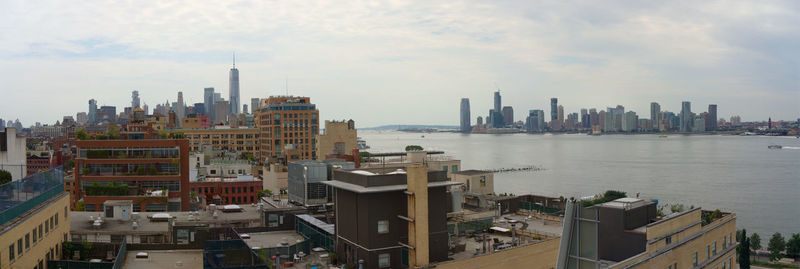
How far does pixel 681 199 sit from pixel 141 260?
108 metres

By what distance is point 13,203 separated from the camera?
21203 mm

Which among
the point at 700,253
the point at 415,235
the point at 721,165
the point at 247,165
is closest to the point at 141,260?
the point at 415,235

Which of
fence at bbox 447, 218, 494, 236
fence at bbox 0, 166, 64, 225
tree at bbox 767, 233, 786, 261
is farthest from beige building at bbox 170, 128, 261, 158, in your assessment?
fence at bbox 0, 166, 64, 225

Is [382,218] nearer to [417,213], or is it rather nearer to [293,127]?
[417,213]

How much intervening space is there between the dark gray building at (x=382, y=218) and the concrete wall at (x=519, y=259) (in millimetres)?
1167

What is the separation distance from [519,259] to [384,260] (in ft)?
24.8

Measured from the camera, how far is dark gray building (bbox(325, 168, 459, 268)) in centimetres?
2606

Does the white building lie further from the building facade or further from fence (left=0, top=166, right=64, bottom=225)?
the building facade

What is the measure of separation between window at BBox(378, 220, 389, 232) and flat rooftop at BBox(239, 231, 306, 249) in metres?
5.85

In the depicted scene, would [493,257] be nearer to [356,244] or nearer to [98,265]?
[356,244]

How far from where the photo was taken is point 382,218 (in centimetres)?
2636

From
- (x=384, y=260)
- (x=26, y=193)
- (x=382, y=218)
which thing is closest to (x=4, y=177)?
(x=26, y=193)

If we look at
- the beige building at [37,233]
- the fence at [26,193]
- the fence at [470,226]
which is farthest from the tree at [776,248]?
the fence at [26,193]

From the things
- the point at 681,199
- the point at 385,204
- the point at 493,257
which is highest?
the point at 385,204
